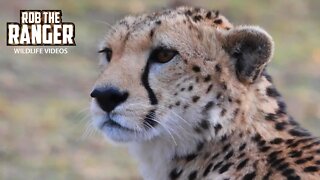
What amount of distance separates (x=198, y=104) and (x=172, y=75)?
164 mm

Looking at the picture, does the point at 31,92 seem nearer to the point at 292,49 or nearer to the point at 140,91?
the point at 292,49

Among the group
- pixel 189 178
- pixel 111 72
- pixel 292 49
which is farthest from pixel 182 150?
pixel 292 49

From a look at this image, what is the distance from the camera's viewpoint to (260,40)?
4309mm

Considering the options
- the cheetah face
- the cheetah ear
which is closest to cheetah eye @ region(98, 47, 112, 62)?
the cheetah face

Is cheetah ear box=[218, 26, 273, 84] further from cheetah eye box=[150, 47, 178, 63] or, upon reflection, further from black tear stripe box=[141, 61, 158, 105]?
black tear stripe box=[141, 61, 158, 105]

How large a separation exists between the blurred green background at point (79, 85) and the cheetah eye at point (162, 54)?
4.28ft

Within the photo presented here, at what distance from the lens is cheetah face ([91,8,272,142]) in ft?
13.9

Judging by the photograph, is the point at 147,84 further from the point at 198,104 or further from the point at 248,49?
the point at 248,49

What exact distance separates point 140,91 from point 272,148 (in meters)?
0.53

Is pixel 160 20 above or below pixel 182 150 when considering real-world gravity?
above

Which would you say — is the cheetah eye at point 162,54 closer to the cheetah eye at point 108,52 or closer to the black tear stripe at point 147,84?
the black tear stripe at point 147,84

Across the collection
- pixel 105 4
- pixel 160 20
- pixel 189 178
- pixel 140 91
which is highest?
pixel 105 4

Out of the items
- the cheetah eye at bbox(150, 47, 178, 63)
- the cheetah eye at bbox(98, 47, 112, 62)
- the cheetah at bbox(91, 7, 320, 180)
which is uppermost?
the cheetah eye at bbox(98, 47, 112, 62)

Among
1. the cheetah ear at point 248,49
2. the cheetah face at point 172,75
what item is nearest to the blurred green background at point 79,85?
the cheetah face at point 172,75
